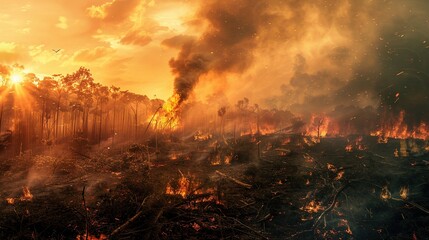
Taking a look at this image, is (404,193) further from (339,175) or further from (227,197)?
(227,197)

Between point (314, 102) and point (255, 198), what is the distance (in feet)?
246

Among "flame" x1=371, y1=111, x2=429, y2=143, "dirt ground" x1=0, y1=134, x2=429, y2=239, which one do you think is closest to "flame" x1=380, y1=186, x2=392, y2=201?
"dirt ground" x1=0, y1=134, x2=429, y2=239

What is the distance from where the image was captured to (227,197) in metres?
15.2

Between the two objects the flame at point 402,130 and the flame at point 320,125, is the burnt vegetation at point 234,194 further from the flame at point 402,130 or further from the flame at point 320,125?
the flame at point 320,125

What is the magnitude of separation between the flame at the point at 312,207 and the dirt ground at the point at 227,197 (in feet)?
0.16

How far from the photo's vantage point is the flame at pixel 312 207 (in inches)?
541

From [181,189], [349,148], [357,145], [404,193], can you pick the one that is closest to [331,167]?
[404,193]

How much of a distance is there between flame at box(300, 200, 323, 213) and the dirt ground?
0.05 meters

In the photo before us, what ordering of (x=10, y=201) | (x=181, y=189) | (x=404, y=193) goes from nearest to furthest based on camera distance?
1. (x=10, y=201)
2. (x=404, y=193)
3. (x=181, y=189)

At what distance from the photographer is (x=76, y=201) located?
1410cm

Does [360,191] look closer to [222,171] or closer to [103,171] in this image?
[222,171]

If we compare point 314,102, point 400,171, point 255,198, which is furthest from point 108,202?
point 314,102

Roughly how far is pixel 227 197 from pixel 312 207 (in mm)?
4368

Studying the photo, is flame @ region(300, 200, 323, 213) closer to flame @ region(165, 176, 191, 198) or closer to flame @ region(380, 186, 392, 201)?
flame @ region(380, 186, 392, 201)
